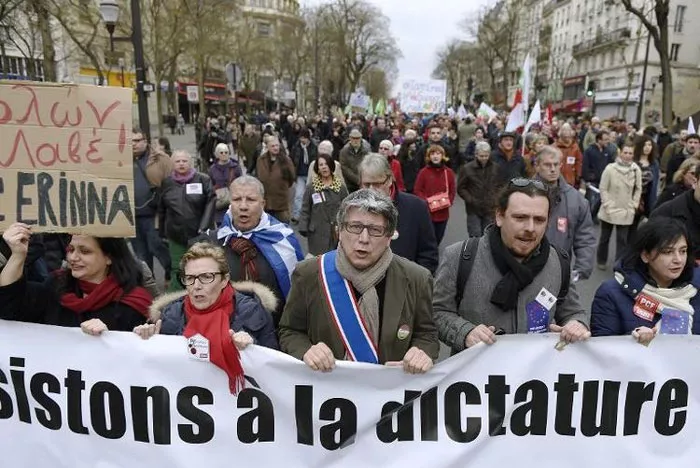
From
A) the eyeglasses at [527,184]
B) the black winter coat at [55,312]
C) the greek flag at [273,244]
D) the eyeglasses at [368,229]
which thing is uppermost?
the eyeglasses at [527,184]

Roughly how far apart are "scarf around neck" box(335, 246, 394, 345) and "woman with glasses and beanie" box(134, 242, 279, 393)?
49 cm

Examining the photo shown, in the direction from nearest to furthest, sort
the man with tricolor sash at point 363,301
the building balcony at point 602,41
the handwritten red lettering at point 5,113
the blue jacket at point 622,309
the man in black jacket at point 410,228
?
the man with tricolor sash at point 363,301 → the handwritten red lettering at point 5,113 → the blue jacket at point 622,309 → the man in black jacket at point 410,228 → the building balcony at point 602,41

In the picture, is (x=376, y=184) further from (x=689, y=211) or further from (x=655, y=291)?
(x=689, y=211)

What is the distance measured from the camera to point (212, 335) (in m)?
2.42

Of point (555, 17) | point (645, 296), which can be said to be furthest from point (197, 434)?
point (555, 17)

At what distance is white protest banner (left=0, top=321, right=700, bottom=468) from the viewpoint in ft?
8.00

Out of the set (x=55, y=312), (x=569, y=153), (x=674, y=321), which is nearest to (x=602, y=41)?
(x=569, y=153)

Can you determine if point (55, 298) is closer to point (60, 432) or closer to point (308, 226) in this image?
point (60, 432)

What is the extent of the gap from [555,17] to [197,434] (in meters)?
86.2

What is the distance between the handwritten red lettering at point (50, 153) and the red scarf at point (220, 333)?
894 mm

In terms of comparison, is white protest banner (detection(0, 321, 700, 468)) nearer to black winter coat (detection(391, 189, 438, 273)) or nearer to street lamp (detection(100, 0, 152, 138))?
black winter coat (detection(391, 189, 438, 273))

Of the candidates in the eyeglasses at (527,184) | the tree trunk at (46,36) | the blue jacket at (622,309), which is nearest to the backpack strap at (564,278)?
the blue jacket at (622,309)

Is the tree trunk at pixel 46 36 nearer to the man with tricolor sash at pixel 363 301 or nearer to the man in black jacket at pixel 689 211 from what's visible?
the man with tricolor sash at pixel 363 301

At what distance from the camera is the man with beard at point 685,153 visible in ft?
29.0
